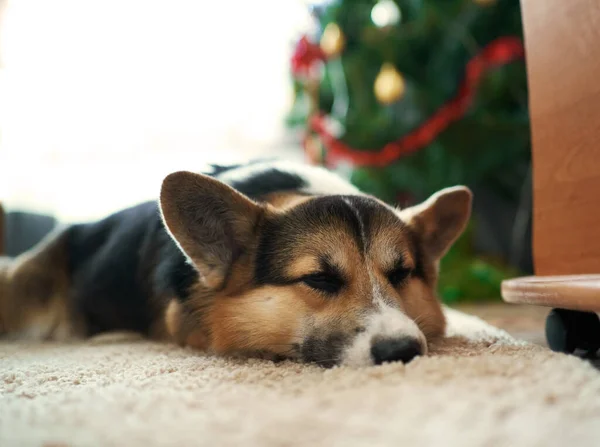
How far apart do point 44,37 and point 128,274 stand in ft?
11.2

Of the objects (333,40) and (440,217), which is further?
(333,40)

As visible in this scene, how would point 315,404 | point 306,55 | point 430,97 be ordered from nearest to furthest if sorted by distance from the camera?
point 315,404
point 430,97
point 306,55

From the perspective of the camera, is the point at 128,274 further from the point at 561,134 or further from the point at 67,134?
the point at 67,134

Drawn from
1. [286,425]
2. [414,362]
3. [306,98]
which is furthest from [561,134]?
[306,98]

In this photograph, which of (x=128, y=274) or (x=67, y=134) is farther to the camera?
(x=67, y=134)

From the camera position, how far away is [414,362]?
1.24 m

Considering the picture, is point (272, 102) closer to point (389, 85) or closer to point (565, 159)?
point (389, 85)

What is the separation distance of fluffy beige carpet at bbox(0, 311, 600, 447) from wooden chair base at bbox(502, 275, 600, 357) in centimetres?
17

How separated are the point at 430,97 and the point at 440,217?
2346 millimetres

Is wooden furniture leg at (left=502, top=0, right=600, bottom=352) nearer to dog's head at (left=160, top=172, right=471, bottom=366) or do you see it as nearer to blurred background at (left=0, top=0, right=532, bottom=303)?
dog's head at (left=160, top=172, right=471, bottom=366)

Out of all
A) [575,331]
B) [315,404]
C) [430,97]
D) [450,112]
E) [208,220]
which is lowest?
[575,331]

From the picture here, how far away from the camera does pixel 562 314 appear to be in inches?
63.7

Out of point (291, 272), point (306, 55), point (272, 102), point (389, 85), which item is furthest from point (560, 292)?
point (272, 102)

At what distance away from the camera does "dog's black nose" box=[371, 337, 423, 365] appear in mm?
1337
